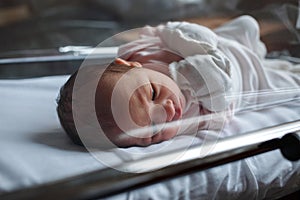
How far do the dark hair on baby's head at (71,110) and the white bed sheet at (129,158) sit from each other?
0.06 feet

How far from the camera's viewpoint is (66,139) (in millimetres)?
646

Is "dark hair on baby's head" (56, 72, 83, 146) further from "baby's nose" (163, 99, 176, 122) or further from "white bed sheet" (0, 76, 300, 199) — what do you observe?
"baby's nose" (163, 99, 176, 122)

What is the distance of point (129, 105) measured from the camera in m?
0.61

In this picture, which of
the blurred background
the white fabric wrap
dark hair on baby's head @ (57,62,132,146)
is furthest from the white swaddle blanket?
the blurred background

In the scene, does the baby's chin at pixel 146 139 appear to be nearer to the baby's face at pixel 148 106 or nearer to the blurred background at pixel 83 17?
the baby's face at pixel 148 106

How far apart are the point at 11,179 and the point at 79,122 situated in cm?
11

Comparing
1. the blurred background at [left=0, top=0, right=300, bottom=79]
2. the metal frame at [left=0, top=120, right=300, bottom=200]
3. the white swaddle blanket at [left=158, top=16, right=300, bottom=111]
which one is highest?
the metal frame at [left=0, top=120, right=300, bottom=200]

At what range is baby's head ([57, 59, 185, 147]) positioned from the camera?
23.6 inches

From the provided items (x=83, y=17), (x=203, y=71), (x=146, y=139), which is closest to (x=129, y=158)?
(x=146, y=139)

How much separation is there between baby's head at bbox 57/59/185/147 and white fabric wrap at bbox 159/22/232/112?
37 millimetres

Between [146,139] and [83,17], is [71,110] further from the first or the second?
[83,17]

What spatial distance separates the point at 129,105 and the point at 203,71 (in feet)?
0.47

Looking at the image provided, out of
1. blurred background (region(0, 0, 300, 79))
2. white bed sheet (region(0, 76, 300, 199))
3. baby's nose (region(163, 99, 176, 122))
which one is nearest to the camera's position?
white bed sheet (region(0, 76, 300, 199))

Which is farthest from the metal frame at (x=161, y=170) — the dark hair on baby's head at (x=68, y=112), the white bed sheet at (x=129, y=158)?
the dark hair on baby's head at (x=68, y=112)
